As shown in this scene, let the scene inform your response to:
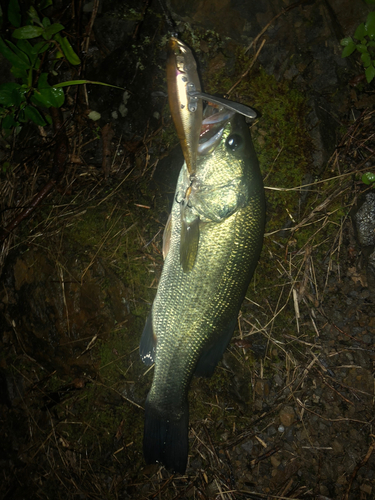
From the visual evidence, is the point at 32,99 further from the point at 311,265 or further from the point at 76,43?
the point at 311,265

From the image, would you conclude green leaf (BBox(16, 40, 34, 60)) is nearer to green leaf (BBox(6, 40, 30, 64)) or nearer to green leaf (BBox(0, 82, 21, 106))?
green leaf (BBox(6, 40, 30, 64))

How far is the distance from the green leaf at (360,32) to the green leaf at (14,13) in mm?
3272

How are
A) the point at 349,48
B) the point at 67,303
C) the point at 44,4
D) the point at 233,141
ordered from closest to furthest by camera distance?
the point at 233,141 < the point at 349,48 < the point at 44,4 < the point at 67,303

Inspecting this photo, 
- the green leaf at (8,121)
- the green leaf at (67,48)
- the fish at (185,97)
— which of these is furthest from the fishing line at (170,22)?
the green leaf at (8,121)

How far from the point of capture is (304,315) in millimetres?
3174

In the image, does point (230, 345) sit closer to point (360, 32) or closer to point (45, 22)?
point (360, 32)

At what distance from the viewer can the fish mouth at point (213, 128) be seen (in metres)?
2.29

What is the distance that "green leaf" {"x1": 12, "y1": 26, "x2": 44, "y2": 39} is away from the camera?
2803mm

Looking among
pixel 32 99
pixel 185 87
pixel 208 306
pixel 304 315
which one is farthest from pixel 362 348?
pixel 32 99

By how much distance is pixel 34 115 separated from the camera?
10.3 ft

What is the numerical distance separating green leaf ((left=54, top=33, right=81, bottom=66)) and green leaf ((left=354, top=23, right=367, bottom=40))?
9.00 feet

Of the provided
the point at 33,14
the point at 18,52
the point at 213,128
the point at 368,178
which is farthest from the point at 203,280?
the point at 33,14

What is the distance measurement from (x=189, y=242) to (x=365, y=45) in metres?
2.59

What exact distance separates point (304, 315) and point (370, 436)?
1292 millimetres
